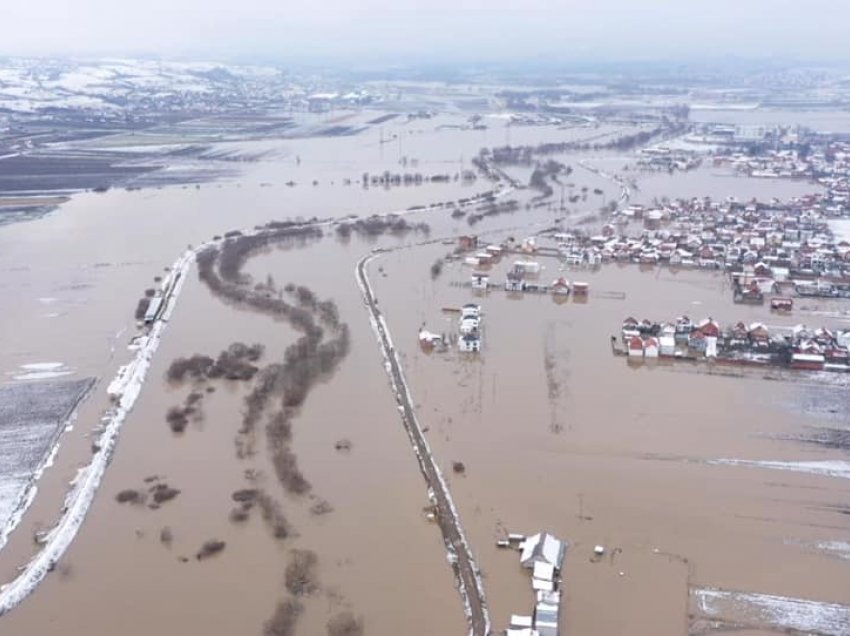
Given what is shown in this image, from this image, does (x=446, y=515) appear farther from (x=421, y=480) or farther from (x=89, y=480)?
(x=89, y=480)

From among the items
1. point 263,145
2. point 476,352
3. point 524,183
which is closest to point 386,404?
point 476,352

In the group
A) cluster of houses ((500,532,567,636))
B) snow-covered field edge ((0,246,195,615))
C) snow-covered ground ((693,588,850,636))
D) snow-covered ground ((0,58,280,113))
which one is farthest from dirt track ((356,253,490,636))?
snow-covered ground ((0,58,280,113))

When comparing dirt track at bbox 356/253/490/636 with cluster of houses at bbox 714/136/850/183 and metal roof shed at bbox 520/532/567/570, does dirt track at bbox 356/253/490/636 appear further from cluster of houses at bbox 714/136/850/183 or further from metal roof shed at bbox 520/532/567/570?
cluster of houses at bbox 714/136/850/183

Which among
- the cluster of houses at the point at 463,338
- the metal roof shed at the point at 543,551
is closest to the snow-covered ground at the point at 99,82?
the cluster of houses at the point at 463,338

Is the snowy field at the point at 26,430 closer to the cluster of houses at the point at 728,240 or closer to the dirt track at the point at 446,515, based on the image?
the dirt track at the point at 446,515

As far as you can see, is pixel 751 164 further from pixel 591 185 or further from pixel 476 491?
pixel 476 491

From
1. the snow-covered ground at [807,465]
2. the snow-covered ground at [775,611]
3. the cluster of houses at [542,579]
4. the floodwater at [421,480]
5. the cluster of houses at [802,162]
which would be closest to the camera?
the cluster of houses at [542,579]
